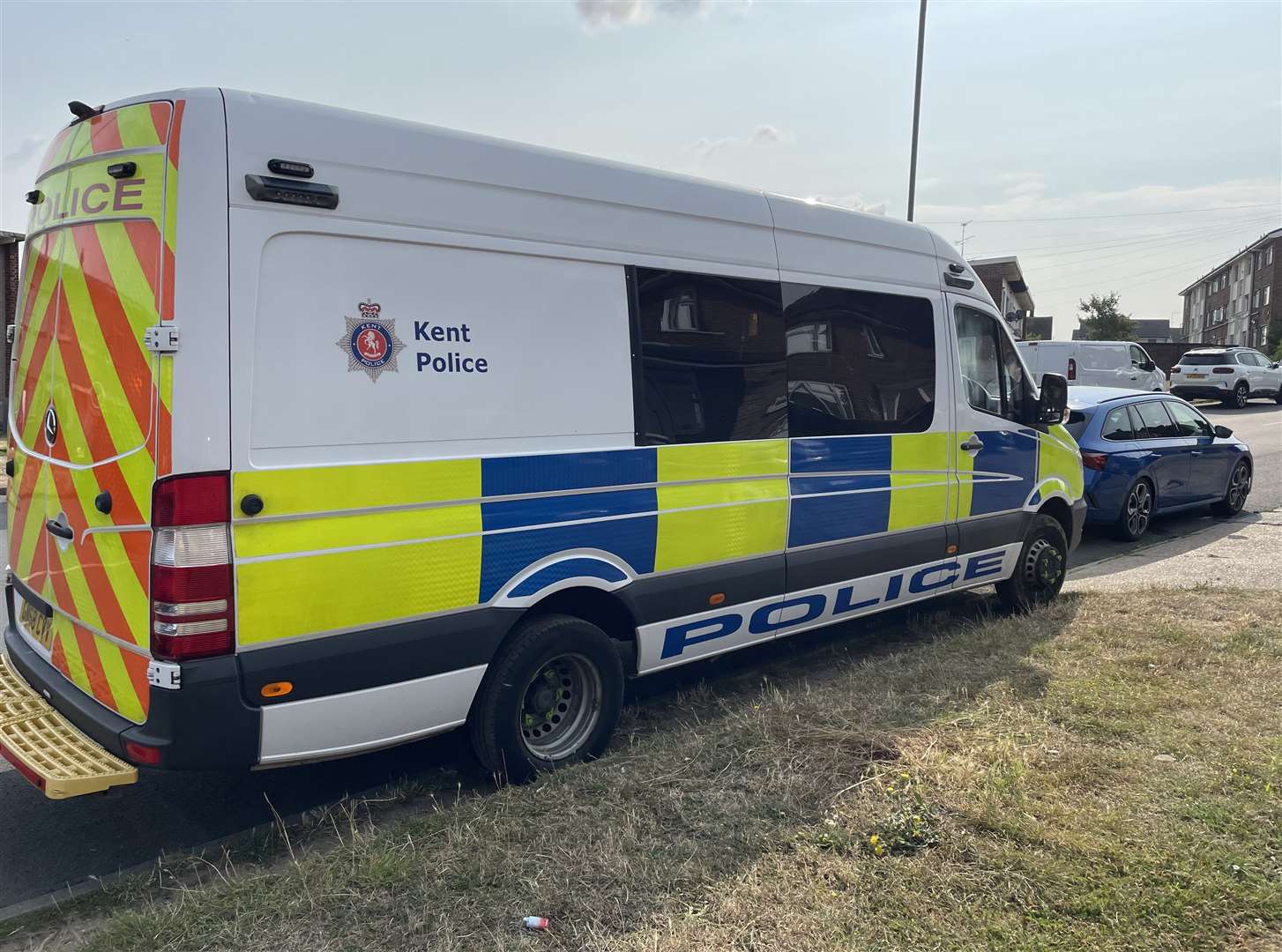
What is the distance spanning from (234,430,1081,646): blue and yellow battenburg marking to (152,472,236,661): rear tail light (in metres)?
0.05

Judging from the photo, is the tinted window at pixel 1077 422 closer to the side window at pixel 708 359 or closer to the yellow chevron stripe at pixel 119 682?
the side window at pixel 708 359

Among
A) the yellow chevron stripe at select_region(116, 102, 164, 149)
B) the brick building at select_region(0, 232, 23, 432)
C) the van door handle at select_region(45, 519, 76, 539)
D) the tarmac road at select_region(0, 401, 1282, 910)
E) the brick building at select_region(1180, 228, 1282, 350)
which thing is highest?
the brick building at select_region(1180, 228, 1282, 350)

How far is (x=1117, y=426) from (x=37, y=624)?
9607 mm

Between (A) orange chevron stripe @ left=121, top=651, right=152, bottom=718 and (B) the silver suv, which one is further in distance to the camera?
(B) the silver suv

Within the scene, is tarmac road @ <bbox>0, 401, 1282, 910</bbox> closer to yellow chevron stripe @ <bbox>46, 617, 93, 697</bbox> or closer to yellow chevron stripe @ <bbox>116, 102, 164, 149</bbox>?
yellow chevron stripe @ <bbox>46, 617, 93, 697</bbox>

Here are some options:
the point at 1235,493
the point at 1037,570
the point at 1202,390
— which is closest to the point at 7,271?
the point at 1037,570

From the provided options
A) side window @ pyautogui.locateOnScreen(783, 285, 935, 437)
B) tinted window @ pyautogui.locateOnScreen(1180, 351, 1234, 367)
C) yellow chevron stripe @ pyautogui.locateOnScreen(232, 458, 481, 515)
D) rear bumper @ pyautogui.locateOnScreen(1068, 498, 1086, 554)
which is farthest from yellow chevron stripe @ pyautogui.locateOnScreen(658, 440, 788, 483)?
tinted window @ pyautogui.locateOnScreen(1180, 351, 1234, 367)

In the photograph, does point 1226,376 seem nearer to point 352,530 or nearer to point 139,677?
point 352,530

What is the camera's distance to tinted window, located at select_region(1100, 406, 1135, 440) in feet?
33.4

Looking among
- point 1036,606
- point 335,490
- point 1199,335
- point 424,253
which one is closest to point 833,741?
point 335,490

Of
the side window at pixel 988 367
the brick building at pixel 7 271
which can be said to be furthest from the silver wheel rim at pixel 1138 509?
the brick building at pixel 7 271

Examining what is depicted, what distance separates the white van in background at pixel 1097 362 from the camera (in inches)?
952

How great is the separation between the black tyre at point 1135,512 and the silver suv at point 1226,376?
71.7 ft

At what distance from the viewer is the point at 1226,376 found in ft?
94.4
